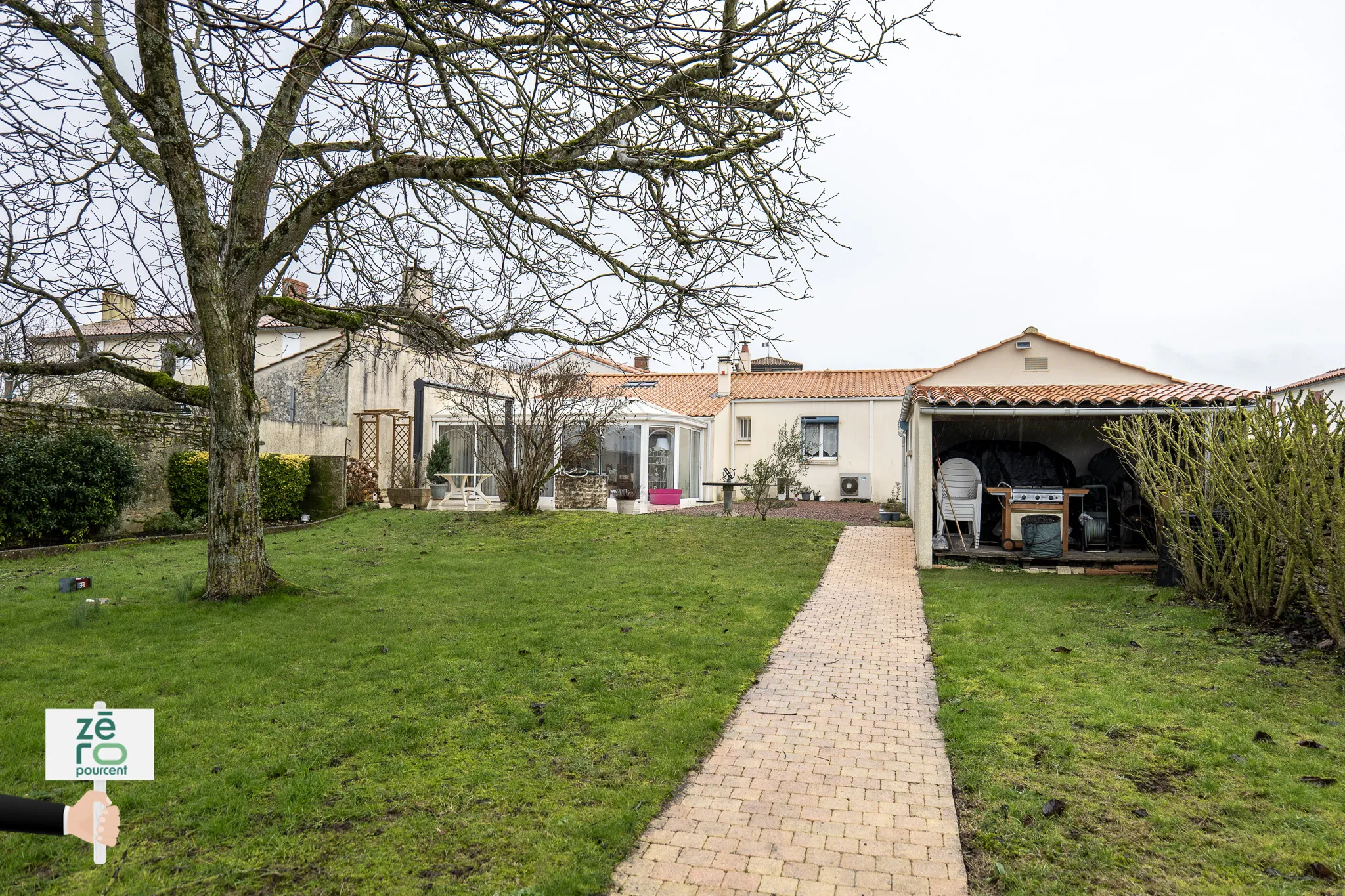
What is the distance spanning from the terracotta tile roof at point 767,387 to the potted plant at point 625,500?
3913mm

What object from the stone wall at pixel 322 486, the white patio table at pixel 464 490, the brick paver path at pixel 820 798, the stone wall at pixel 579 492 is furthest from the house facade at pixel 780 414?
the brick paver path at pixel 820 798

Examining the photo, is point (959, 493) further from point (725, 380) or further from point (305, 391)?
point (305, 391)

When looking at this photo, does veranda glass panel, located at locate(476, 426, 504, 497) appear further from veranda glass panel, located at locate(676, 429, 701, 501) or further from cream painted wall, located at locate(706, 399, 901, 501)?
cream painted wall, located at locate(706, 399, 901, 501)

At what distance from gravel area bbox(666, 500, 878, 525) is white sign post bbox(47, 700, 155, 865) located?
1631cm

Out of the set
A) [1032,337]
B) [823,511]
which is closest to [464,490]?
[823,511]

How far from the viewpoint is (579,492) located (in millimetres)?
18719

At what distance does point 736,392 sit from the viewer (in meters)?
26.4

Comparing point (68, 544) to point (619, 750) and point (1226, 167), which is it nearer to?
point (619, 750)

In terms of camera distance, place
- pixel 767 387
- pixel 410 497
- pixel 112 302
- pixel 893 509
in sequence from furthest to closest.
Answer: pixel 767 387 → pixel 893 509 → pixel 410 497 → pixel 112 302

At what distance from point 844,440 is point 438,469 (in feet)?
40.5

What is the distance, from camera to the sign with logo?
72.5 inches

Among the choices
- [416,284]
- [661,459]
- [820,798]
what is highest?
[416,284]

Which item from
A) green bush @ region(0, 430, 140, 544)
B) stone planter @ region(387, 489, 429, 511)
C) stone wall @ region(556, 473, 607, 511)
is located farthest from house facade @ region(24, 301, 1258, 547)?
green bush @ region(0, 430, 140, 544)

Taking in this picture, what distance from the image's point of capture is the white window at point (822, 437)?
25.0 metres
